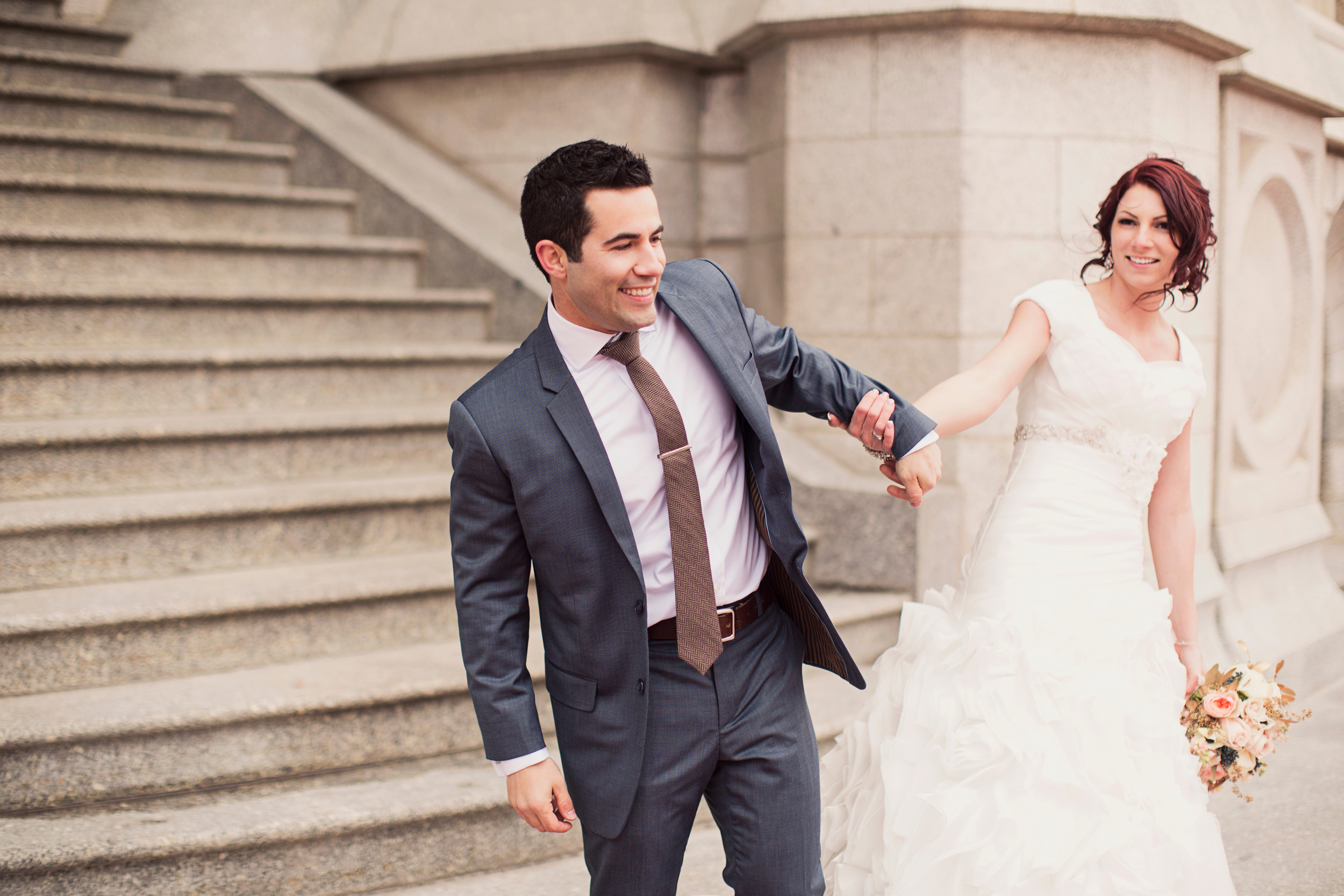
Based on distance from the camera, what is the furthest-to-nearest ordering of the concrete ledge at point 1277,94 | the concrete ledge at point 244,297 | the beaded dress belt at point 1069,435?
1. the concrete ledge at point 1277,94
2. the concrete ledge at point 244,297
3. the beaded dress belt at point 1069,435

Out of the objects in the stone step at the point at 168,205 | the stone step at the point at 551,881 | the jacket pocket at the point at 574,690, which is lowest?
the stone step at the point at 551,881

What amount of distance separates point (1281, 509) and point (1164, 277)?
176 inches

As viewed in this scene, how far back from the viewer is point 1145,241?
270 cm

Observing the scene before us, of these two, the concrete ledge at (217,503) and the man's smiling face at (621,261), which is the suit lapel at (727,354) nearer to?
the man's smiling face at (621,261)

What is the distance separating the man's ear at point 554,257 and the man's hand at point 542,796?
0.94 meters

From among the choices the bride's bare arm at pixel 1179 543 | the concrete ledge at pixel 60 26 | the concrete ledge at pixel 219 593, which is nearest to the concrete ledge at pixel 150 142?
the concrete ledge at pixel 60 26

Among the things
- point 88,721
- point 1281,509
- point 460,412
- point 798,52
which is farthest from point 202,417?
point 1281,509

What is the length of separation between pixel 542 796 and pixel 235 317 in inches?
141

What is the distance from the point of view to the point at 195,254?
16.8ft

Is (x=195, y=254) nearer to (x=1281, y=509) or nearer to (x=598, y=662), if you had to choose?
(x=598, y=662)

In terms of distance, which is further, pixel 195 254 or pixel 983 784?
pixel 195 254

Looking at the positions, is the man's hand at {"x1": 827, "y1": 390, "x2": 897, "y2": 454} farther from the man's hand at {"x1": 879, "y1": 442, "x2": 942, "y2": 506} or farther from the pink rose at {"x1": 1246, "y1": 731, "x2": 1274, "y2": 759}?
the pink rose at {"x1": 1246, "y1": 731, "x2": 1274, "y2": 759}

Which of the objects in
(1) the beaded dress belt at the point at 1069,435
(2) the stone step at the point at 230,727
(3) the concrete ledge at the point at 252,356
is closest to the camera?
(1) the beaded dress belt at the point at 1069,435

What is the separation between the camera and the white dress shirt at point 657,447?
209 centimetres
